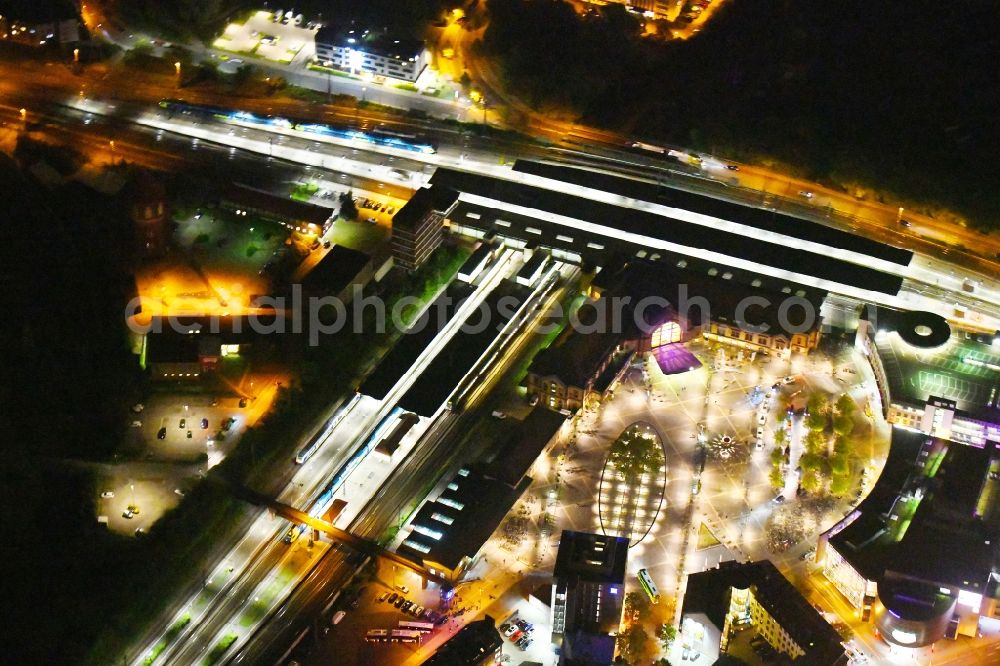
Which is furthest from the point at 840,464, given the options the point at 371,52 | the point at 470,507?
the point at 371,52

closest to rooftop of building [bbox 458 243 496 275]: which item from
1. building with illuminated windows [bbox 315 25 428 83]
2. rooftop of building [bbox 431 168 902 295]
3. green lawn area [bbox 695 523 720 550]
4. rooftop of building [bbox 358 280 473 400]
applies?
rooftop of building [bbox 358 280 473 400]

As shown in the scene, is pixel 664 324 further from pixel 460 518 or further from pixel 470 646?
pixel 470 646

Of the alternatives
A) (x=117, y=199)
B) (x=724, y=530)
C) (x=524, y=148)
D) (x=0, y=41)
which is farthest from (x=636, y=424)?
(x=0, y=41)

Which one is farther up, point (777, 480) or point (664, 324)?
point (664, 324)

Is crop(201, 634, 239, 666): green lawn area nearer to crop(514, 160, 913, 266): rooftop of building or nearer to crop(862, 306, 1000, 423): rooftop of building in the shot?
crop(862, 306, 1000, 423): rooftop of building

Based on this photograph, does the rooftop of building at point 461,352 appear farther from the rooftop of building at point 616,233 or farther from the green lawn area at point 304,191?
the green lawn area at point 304,191

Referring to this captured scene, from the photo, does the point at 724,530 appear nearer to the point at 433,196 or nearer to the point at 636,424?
the point at 636,424

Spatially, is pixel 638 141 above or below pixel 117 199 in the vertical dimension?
above
